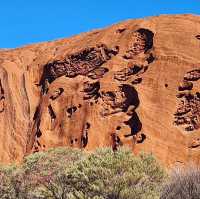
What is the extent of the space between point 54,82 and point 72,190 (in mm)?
20481

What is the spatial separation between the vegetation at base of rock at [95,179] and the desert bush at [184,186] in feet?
1.45

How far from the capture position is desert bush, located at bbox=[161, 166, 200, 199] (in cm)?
2164

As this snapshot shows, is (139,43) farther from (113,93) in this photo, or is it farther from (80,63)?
(80,63)

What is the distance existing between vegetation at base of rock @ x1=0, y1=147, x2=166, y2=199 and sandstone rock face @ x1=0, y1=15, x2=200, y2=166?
27.9ft

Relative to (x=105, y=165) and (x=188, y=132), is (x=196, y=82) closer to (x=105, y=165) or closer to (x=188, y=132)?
(x=188, y=132)

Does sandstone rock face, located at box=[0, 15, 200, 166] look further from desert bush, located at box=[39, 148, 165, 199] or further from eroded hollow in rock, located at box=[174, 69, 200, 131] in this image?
desert bush, located at box=[39, 148, 165, 199]

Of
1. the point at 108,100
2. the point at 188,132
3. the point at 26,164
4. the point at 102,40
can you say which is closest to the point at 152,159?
the point at 26,164

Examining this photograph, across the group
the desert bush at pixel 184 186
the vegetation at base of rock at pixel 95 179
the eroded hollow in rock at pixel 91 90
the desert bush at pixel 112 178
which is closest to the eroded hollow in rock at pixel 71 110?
the eroded hollow in rock at pixel 91 90

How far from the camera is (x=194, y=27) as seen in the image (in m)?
39.8

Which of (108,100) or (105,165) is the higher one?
(108,100)

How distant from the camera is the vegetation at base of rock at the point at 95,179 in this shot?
22547mm

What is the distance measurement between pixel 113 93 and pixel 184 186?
17818 mm

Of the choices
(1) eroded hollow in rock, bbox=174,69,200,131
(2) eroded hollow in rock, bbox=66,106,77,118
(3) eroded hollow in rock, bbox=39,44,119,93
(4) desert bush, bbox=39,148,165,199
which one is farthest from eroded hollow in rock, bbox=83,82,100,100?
(4) desert bush, bbox=39,148,165,199

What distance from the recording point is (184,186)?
72.0 ft
